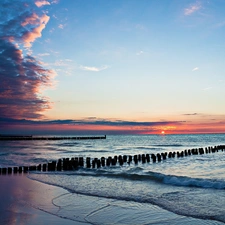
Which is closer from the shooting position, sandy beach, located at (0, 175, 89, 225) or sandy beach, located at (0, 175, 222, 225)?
sandy beach, located at (0, 175, 89, 225)

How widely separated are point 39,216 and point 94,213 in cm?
155

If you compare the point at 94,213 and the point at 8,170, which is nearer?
the point at 94,213

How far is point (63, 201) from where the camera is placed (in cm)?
907

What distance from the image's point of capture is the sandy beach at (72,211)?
22.3 feet

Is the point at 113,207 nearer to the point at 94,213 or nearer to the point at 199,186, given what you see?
the point at 94,213

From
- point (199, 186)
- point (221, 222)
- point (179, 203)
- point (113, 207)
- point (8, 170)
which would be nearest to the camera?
point (221, 222)

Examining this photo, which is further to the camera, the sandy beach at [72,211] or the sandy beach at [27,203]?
the sandy beach at [72,211]

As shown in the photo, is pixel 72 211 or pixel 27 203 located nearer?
pixel 72 211

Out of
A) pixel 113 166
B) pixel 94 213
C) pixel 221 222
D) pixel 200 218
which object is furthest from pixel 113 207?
pixel 113 166

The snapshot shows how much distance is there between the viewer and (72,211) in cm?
772

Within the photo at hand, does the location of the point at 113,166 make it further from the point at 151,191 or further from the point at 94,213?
the point at 94,213

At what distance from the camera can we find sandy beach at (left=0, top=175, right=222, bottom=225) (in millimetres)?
6793

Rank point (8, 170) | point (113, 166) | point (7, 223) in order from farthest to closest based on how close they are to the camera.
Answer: point (113, 166)
point (8, 170)
point (7, 223)

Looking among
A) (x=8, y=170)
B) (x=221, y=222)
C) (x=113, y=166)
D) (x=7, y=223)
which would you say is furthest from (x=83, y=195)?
(x=113, y=166)
